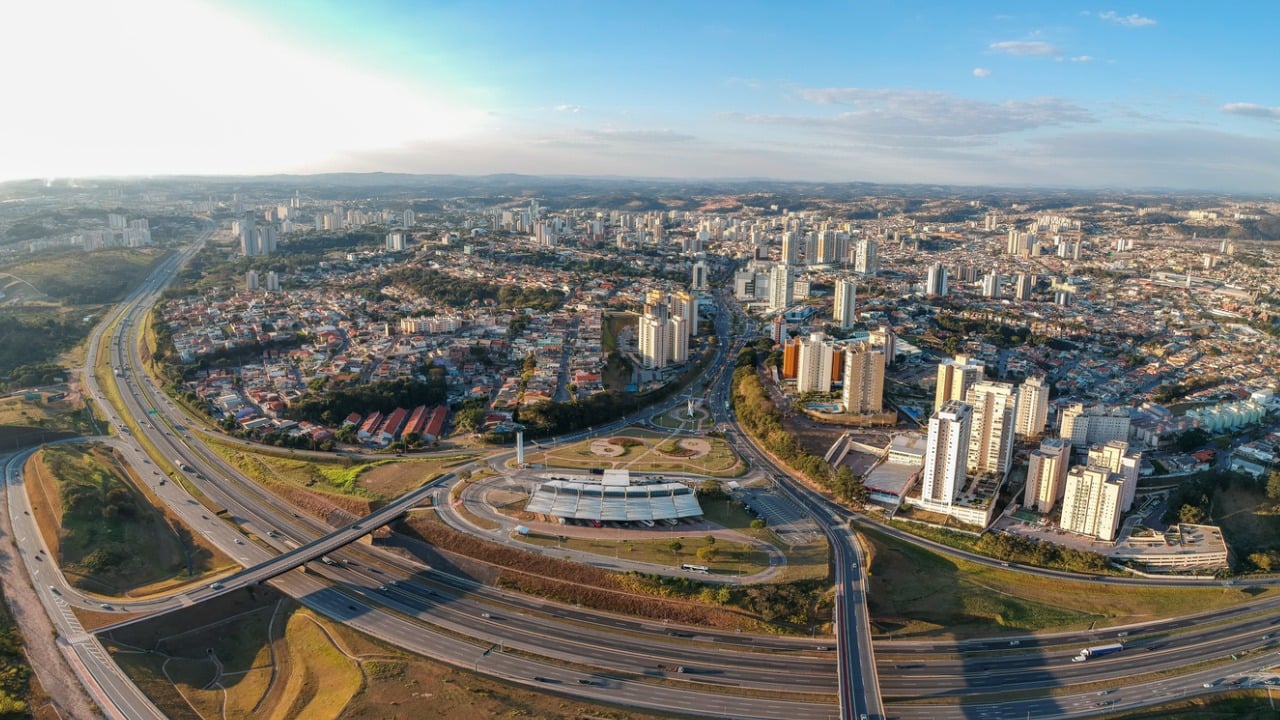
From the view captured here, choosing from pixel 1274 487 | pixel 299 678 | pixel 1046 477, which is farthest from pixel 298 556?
pixel 1274 487

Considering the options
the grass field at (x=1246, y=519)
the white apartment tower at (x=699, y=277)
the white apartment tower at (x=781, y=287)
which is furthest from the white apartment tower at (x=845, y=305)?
the grass field at (x=1246, y=519)

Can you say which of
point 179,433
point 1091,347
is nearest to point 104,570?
point 179,433

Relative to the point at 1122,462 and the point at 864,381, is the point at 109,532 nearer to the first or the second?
the point at 864,381

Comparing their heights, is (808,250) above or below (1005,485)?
above

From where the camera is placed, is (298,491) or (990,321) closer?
(298,491)

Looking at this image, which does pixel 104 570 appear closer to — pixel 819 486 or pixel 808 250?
pixel 819 486

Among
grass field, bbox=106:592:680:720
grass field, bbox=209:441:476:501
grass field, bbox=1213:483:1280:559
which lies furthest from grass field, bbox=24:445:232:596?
grass field, bbox=1213:483:1280:559
